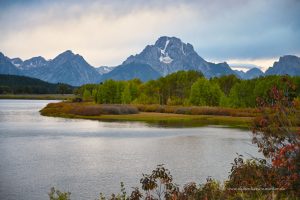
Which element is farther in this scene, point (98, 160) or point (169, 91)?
point (169, 91)

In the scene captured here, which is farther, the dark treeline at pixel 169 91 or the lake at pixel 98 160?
the dark treeline at pixel 169 91

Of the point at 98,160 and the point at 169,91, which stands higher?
the point at 169,91

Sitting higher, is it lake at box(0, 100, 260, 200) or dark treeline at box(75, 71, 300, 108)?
dark treeline at box(75, 71, 300, 108)

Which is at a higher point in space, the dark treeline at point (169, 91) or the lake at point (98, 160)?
the dark treeline at point (169, 91)

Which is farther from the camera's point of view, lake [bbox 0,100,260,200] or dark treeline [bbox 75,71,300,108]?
dark treeline [bbox 75,71,300,108]

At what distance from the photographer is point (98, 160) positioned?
39.9m

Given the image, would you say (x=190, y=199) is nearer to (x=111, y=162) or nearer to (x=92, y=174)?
(x=92, y=174)

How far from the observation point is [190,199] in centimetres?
1510

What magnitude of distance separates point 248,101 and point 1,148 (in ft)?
294

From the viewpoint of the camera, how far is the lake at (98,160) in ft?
95.0

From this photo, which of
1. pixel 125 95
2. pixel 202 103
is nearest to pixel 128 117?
pixel 202 103

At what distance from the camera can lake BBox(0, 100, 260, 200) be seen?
95.0 feet

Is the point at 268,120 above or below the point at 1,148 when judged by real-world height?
above

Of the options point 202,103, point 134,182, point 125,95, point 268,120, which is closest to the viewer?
point 268,120
